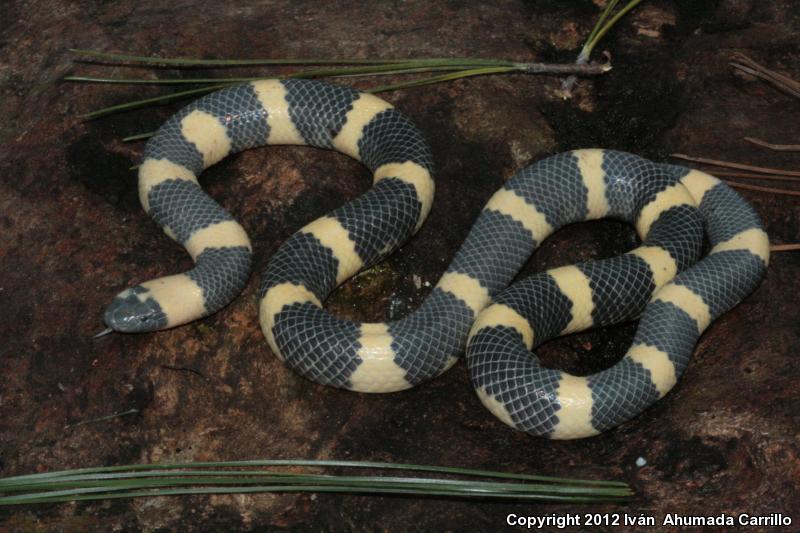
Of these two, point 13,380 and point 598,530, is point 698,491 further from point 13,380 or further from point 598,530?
point 13,380

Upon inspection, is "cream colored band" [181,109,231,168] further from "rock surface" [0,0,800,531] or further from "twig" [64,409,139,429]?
"twig" [64,409,139,429]

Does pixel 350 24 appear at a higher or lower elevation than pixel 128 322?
higher

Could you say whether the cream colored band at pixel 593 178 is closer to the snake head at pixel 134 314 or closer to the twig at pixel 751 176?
the twig at pixel 751 176

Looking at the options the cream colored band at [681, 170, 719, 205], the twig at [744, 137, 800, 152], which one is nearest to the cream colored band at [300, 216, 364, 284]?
the cream colored band at [681, 170, 719, 205]

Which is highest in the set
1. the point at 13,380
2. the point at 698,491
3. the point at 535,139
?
the point at 535,139

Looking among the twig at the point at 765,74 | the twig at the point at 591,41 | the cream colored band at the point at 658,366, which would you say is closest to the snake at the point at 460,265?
the cream colored band at the point at 658,366

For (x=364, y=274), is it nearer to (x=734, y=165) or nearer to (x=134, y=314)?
(x=134, y=314)

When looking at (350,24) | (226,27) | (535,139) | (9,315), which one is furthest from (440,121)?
(9,315)

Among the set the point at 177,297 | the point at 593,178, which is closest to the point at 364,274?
the point at 177,297
